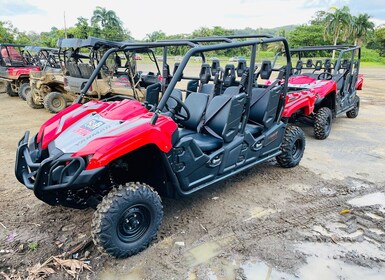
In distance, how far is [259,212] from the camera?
3475mm

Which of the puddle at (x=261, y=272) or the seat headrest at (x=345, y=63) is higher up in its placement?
the seat headrest at (x=345, y=63)

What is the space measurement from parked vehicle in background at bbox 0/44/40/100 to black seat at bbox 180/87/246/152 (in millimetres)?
8940

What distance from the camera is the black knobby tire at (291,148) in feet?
14.7

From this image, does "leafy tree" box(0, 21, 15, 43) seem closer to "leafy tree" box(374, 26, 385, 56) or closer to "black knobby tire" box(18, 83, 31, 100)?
"black knobby tire" box(18, 83, 31, 100)

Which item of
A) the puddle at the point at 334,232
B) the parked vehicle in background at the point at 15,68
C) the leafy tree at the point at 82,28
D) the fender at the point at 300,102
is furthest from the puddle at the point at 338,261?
the leafy tree at the point at 82,28

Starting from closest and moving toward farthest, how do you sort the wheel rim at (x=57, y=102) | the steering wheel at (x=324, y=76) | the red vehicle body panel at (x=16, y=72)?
the steering wheel at (x=324, y=76) < the wheel rim at (x=57, y=102) < the red vehicle body panel at (x=16, y=72)

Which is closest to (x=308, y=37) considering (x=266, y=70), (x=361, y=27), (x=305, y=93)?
(x=361, y=27)

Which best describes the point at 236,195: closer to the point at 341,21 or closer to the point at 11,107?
→ the point at 11,107

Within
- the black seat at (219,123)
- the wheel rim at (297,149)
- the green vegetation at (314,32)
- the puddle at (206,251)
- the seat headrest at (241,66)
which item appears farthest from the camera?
the green vegetation at (314,32)

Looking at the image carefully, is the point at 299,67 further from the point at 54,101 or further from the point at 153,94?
the point at 54,101

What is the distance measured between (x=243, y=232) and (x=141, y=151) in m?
1.18

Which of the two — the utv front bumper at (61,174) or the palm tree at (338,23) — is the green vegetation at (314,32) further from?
the utv front bumper at (61,174)

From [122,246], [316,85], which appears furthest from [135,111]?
[316,85]

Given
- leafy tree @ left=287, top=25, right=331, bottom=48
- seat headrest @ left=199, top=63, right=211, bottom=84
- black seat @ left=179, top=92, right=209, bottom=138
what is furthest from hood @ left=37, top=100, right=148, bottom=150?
leafy tree @ left=287, top=25, right=331, bottom=48
